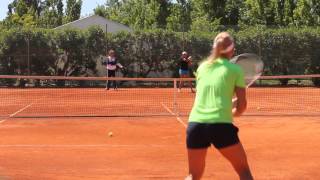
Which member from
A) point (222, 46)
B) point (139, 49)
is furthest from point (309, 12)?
point (222, 46)

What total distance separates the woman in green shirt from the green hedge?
26480mm

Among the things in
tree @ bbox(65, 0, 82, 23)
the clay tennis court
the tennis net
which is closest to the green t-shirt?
the clay tennis court

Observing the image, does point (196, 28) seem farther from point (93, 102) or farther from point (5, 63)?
point (93, 102)

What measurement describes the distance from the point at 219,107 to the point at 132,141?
6222 millimetres

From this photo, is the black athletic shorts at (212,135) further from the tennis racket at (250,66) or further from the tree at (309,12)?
the tree at (309,12)

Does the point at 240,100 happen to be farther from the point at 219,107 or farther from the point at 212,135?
the point at 212,135

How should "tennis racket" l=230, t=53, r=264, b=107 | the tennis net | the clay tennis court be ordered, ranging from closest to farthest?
"tennis racket" l=230, t=53, r=264, b=107 < the clay tennis court < the tennis net

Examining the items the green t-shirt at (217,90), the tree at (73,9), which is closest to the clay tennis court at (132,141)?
the green t-shirt at (217,90)

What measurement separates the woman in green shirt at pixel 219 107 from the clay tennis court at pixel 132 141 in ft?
8.96

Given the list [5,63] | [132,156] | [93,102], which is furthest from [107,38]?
[132,156]

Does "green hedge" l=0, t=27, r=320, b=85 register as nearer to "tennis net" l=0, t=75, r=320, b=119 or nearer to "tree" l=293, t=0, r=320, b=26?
"tennis net" l=0, t=75, r=320, b=119

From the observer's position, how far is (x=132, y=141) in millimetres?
11070

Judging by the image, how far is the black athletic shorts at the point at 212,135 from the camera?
4.99 m

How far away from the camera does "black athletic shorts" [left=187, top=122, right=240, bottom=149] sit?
16.4ft
